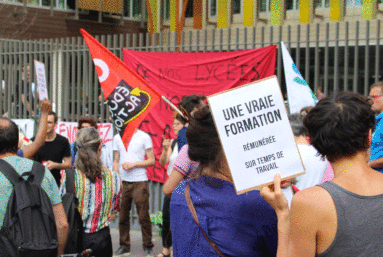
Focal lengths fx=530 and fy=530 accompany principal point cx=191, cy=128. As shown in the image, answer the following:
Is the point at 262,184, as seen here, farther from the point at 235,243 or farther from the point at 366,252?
the point at 366,252

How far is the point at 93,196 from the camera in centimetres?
440

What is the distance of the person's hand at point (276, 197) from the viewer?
203 centimetres

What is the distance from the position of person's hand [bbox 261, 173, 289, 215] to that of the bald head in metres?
1.92

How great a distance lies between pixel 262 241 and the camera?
7.09 feet

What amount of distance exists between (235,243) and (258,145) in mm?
410

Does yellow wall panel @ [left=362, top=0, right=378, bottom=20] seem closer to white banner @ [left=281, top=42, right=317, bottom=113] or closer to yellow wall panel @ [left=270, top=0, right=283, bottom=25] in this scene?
yellow wall panel @ [left=270, top=0, right=283, bottom=25]

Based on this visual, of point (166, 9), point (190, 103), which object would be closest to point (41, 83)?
point (190, 103)

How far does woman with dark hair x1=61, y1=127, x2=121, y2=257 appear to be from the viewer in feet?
14.2

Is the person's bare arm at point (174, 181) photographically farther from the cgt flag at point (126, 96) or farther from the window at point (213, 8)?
the window at point (213, 8)

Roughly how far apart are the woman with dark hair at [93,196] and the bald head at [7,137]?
980 millimetres

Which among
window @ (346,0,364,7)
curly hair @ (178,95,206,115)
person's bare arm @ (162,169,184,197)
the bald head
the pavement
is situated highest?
window @ (346,0,364,7)

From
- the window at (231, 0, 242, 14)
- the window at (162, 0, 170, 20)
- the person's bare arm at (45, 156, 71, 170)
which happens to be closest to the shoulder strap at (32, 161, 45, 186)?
the person's bare arm at (45, 156, 71, 170)

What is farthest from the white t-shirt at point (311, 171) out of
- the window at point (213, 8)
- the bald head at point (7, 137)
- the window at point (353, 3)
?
the window at point (213, 8)

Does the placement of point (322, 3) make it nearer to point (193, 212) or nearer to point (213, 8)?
point (213, 8)
